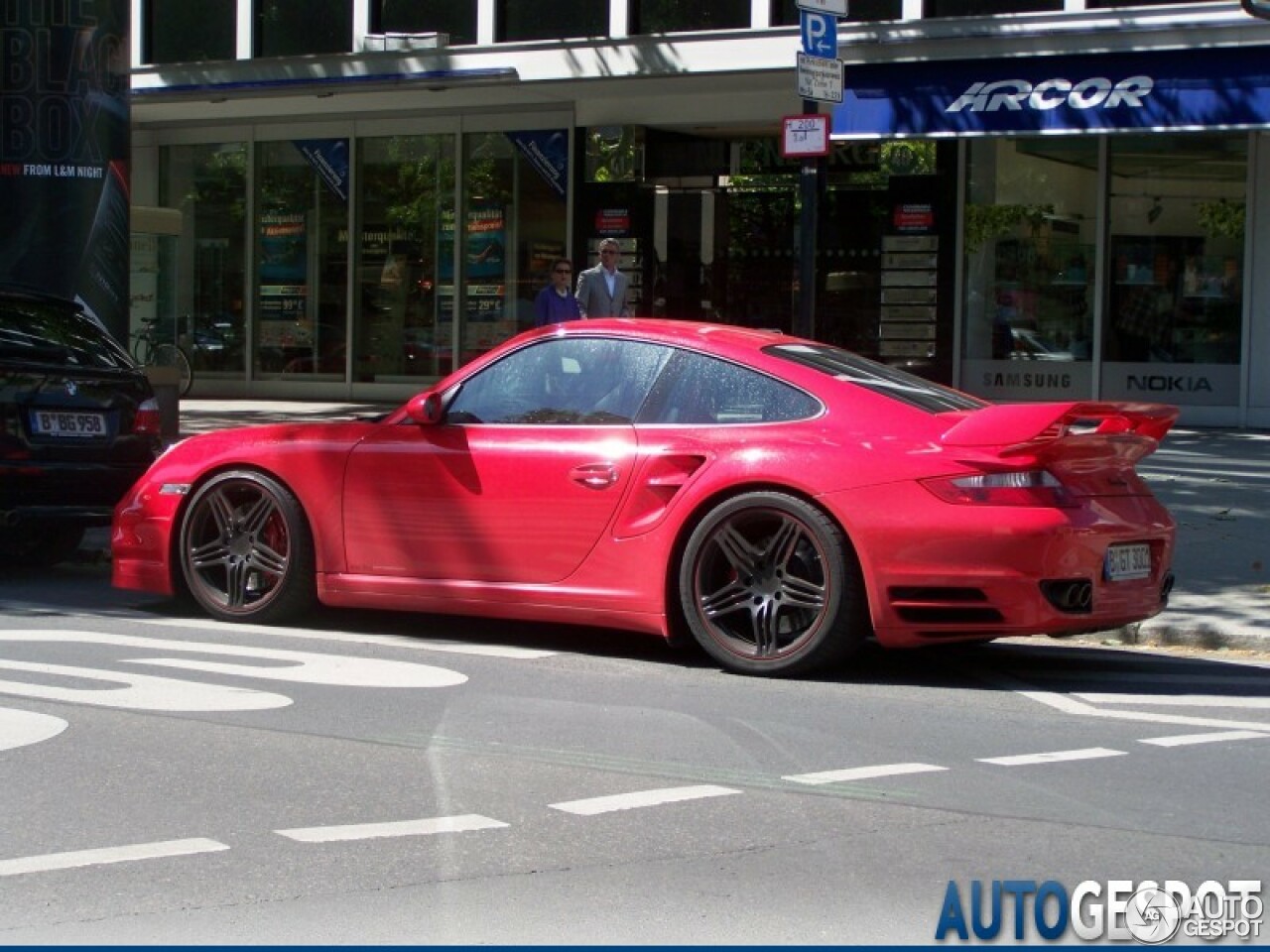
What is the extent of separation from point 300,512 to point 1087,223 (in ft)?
43.0

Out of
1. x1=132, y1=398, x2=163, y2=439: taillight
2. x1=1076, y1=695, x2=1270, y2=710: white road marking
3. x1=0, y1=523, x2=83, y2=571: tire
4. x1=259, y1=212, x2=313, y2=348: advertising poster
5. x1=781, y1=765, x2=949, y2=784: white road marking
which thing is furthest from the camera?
x1=259, y1=212, x2=313, y2=348: advertising poster

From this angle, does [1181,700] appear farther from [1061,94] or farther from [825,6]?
[1061,94]

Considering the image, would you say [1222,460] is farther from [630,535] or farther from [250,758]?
[250,758]

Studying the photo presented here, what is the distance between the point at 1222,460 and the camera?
15.5m

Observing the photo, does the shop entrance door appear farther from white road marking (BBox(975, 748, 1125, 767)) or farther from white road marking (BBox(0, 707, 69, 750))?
white road marking (BBox(975, 748, 1125, 767))

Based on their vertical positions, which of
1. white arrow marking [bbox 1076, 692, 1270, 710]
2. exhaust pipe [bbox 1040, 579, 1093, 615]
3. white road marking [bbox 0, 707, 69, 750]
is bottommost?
white arrow marking [bbox 1076, 692, 1270, 710]

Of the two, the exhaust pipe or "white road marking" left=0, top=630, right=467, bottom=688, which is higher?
the exhaust pipe

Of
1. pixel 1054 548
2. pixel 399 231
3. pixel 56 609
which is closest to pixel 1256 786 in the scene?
pixel 1054 548

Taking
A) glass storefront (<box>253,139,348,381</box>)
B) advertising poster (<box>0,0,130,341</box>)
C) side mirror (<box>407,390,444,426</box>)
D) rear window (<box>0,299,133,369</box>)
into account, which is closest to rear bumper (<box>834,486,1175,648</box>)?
side mirror (<box>407,390,444,426</box>)

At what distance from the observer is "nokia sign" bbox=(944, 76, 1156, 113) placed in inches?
689

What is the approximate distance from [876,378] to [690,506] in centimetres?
108

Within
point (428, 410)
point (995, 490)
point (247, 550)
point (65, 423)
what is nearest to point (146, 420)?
point (65, 423)

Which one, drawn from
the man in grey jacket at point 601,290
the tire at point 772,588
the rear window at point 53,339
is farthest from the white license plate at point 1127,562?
the man in grey jacket at point 601,290

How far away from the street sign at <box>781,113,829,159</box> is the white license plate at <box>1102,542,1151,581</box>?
15.5 ft
